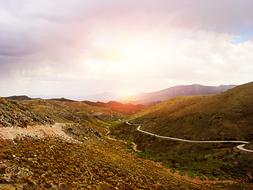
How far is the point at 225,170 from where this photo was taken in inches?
2682

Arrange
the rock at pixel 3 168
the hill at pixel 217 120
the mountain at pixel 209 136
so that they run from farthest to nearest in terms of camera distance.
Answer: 1. the hill at pixel 217 120
2. the mountain at pixel 209 136
3. the rock at pixel 3 168

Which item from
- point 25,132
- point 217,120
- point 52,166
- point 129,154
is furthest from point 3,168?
point 217,120

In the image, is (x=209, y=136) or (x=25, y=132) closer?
(x=25, y=132)

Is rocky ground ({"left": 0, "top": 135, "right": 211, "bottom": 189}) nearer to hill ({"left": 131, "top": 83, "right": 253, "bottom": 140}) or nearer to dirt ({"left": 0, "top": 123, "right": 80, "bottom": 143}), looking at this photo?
dirt ({"left": 0, "top": 123, "right": 80, "bottom": 143})

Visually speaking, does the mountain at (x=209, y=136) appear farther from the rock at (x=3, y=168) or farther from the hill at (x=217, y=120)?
the rock at (x=3, y=168)

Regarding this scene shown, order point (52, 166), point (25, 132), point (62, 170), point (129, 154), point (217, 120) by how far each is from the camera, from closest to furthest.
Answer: point (52, 166)
point (62, 170)
point (25, 132)
point (129, 154)
point (217, 120)

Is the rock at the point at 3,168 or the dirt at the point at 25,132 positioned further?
the dirt at the point at 25,132

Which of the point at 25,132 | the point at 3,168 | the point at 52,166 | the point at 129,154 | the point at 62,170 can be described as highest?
the point at 25,132

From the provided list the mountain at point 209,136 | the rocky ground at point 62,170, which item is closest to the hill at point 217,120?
the mountain at point 209,136

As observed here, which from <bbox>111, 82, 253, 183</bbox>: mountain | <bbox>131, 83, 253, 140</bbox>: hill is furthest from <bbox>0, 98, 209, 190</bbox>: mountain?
<bbox>131, 83, 253, 140</bbox>: hill

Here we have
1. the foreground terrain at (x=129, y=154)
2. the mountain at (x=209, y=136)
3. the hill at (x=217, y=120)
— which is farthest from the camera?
the hill at (x=217, y=120)

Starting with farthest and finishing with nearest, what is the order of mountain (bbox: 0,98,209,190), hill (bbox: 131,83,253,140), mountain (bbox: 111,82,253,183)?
hill (bbox: 131,83,253,140) < mountain (bbox: 111,82,253,183) < mountain (bbox: 0,98,209,190)

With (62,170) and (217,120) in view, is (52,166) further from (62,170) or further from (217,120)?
(217,120)

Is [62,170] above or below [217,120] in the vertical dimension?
above
